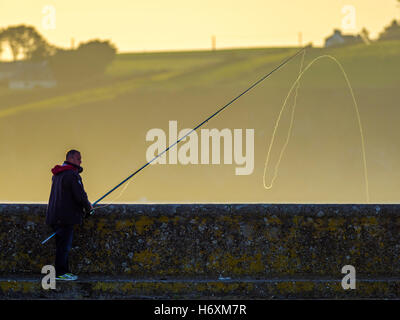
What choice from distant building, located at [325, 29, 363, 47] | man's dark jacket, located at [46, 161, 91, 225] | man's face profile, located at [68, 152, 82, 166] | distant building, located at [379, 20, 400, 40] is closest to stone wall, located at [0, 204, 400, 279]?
man's dark jacket, located at [46, 161, 91, 225]

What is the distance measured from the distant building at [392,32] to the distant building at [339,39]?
15.7ft

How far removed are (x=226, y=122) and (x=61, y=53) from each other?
71.5 feet

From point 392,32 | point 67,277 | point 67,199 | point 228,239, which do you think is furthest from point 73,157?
point 392,32

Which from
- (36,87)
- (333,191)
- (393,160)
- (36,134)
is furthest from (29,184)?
(393,160)

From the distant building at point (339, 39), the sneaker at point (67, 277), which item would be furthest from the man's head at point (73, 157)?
the distant building at point (339, 39)

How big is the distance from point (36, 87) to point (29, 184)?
16.5 metres

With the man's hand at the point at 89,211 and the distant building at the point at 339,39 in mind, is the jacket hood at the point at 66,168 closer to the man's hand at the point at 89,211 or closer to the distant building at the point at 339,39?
the man's hand at the point at 89,211

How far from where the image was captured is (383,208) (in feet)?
26.7

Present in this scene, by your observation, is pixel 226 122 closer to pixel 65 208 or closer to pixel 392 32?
pixel 392 32

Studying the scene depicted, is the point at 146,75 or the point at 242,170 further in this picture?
the point at 242,170

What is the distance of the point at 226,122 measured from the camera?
10325 centimetres

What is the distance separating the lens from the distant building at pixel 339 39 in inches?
4035

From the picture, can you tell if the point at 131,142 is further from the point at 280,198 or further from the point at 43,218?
the point at 43,218

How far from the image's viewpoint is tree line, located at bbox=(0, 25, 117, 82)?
308 ft
